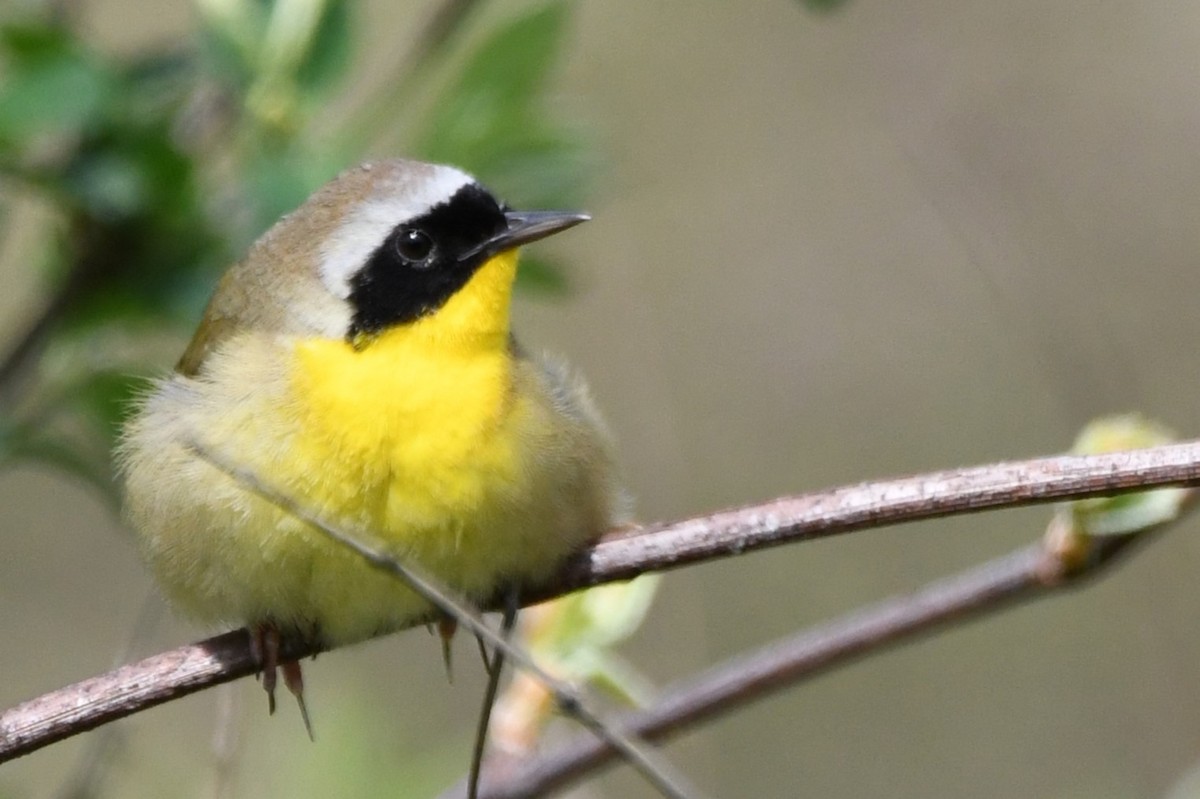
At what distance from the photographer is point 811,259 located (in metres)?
7.12

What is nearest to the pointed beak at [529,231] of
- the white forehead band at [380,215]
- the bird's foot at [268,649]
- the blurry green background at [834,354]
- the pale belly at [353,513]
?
the white forehead band at [380,215]

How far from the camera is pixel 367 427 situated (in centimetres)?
321

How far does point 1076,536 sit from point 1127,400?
191 centimetres

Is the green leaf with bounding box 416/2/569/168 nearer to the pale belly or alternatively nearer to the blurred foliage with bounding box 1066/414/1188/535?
the pale belly

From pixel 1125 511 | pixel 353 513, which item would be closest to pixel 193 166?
pixel 353 513

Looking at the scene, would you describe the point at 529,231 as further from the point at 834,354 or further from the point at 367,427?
the point at 834,354

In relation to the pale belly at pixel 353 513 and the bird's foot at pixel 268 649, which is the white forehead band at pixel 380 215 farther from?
the bird's foot at pixel 268 649

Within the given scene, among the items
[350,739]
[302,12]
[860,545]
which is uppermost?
[302,12]

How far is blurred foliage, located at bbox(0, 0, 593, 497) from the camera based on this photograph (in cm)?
353

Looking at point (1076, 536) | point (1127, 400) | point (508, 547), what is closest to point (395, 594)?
point (508, 547)

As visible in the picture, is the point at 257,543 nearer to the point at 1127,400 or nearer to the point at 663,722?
the point at 663,722

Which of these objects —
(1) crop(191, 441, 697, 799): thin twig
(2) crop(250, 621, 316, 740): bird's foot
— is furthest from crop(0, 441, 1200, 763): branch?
(1) crop(191, 441, 697, 799): thin twig

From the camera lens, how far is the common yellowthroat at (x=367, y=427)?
314 cm

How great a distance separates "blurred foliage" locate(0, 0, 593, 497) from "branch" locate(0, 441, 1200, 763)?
843 millimetres
